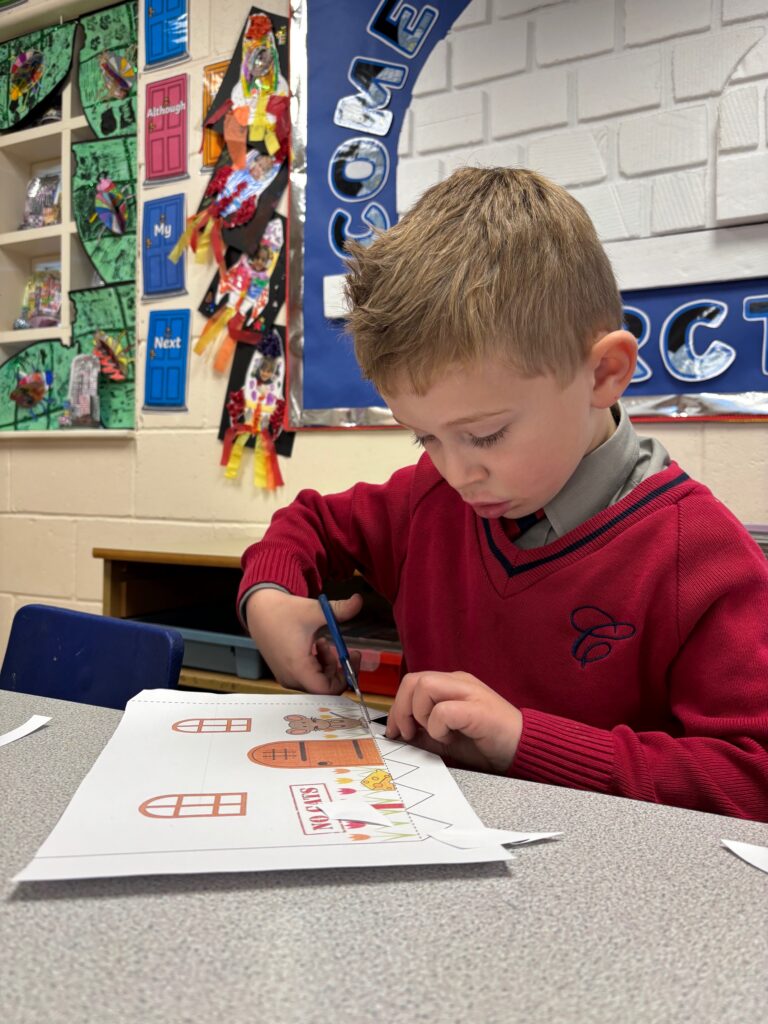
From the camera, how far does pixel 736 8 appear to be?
4.90ft

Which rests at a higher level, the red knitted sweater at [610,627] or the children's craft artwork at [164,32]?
the children's craft artwork at [164,32]

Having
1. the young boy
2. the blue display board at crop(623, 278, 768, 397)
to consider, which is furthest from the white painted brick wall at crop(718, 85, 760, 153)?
the young boy

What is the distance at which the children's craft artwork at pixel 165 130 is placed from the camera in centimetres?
221

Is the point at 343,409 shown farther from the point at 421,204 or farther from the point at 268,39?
the point at 421,204

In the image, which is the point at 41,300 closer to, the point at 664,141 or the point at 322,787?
the point at 664,141

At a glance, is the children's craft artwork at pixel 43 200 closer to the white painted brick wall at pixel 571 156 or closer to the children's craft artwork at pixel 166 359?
the children's craft artwork at pixel 166 359

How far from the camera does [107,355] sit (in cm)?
236

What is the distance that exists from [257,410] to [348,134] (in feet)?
2.30

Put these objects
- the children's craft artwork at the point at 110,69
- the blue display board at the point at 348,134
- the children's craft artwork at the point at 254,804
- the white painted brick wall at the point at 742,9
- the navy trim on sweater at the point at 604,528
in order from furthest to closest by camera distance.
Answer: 1. the children's craft artwork at the point at 110,69
2. the blue display board at the point at 348,134
3. the white painted brick wall at the point at 742,9
4. the navy trim on sweater at the point at 604,528
5. the children's craft artwork at the point at 254,804

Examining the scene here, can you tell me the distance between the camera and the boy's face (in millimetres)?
645

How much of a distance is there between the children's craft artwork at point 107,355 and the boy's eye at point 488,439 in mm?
1845

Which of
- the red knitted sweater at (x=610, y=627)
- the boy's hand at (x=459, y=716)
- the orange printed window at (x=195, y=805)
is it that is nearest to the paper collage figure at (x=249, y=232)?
the red knitted sweater at (x=610, y=627)

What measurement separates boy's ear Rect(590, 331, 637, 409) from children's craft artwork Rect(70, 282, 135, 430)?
1.86m

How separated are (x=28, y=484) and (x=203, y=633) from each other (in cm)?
117
